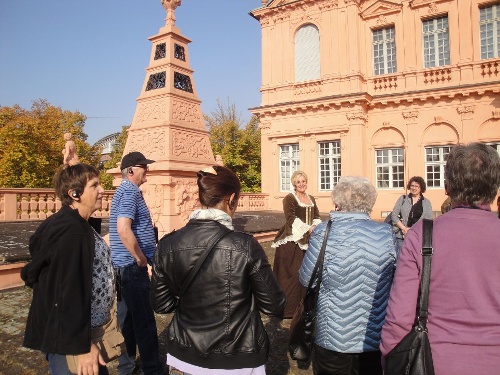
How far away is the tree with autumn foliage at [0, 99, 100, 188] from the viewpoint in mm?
24500

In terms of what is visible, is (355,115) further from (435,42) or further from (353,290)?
(353,290)

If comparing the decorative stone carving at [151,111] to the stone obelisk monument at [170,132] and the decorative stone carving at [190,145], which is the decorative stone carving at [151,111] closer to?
the stone obelisk monument at [170,132]

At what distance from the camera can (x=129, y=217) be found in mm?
3428

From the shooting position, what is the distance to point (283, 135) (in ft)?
71.1

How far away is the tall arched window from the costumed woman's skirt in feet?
56.4

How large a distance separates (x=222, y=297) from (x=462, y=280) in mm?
1181

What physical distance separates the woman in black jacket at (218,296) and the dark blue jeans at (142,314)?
1181mm

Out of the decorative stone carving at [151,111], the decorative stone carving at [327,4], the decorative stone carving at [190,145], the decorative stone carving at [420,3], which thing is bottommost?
the decorative stone carving at [190,145]

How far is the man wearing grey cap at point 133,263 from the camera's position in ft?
11.0

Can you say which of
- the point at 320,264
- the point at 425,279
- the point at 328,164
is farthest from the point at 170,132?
the point at 328,164

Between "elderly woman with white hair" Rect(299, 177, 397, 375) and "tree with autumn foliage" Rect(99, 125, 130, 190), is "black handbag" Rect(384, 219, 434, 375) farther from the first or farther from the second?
"tree with autumn foliage" Rect(99, 125, 130, 190)

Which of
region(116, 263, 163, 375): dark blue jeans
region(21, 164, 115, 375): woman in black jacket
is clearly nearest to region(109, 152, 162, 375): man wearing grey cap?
region(116, 263, 163, 375): dark blue jeans

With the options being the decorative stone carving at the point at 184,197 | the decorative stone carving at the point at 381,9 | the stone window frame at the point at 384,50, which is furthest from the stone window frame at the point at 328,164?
the decorative stone carving at the point at 184,197

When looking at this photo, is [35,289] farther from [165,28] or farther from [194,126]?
[165,28]
